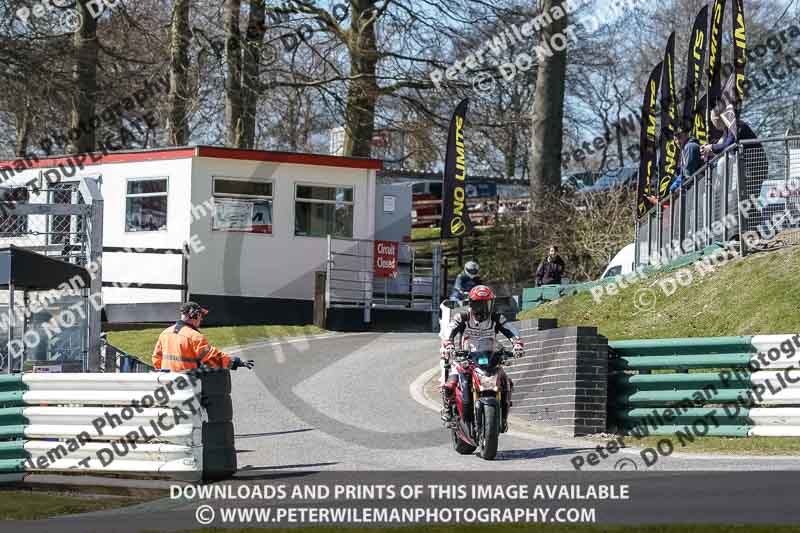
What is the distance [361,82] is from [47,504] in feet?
76.7

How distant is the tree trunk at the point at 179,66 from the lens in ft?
107

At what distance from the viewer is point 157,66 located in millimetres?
32562

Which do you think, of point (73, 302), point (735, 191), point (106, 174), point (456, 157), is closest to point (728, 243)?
point (735, 191)

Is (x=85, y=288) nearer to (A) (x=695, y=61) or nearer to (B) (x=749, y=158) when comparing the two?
(B) (x=749, y=158)

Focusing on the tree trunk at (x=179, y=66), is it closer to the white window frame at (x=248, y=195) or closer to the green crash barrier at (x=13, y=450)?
the white window frame at (x=248, y=195)

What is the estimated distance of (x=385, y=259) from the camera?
98.4 feet

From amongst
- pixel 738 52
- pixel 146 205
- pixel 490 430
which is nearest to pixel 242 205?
pixel 146 205

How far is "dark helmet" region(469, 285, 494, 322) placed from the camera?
42.7ft

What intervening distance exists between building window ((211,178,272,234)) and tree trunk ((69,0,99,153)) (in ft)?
11.6

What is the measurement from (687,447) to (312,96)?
23.1 meters

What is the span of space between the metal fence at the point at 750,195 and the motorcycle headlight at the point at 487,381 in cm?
581

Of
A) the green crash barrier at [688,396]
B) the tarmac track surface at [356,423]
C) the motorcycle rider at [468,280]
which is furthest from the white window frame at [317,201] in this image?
the green crash barrier at [688,396]

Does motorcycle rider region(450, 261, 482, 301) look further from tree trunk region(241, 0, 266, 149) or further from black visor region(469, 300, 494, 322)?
tree trunk region(241, 0, 266, 149)

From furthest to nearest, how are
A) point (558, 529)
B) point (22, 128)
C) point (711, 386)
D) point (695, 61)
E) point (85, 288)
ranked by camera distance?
point (22, 128) → point (695, 61) → point (85, 288) → point (711, 386) → point (558, 529)
